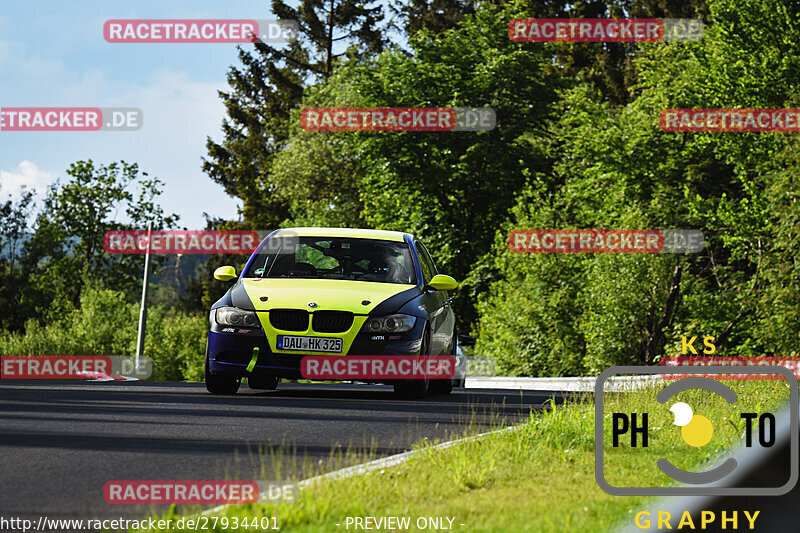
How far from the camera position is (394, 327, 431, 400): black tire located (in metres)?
12.6

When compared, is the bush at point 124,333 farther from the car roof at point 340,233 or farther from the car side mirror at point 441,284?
the car side mirror at point 441,284

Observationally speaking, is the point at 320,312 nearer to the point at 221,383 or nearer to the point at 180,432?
the point at 221,383

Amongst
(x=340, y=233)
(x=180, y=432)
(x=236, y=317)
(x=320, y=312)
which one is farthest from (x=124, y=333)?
(x=180, y=432)

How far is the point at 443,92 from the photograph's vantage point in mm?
45688

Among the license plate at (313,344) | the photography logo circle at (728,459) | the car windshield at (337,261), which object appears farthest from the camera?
the car windshield at (337,261)

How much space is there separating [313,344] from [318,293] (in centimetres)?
61

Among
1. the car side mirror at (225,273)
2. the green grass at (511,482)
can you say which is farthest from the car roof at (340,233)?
the green grass at (511,482)

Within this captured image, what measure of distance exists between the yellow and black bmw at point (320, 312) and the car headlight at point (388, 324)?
0.03 ft

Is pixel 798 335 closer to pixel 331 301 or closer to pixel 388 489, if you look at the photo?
pixel 331 301

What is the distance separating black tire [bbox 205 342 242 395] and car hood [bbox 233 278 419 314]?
100 cm

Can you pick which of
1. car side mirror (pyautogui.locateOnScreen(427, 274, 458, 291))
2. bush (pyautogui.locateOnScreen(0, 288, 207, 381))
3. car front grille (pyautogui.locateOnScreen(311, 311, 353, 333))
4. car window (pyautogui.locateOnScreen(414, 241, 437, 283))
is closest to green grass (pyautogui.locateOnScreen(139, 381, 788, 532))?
car front grille (pyautogui.locateOnScreen(311, 311, 353, 333))

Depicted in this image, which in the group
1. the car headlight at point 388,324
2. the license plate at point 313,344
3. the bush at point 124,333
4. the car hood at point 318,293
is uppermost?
the car hood at point 318,293

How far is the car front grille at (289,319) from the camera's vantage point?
12047 mm

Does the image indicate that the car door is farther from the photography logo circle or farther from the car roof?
the photography logo circle
